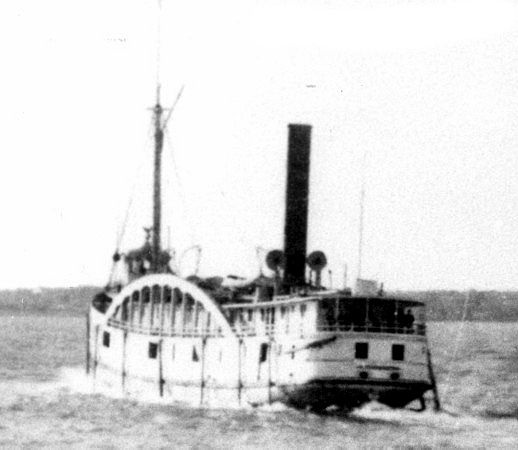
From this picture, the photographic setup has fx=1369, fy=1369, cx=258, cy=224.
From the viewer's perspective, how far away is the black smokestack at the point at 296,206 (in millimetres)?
61000

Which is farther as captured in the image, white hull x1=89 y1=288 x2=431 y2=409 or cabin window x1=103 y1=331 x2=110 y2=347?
cabin window x1=103 y1=331 x2=110 y2=347

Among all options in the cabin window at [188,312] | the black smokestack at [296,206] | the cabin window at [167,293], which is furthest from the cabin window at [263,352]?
the cabin window at [167,293]

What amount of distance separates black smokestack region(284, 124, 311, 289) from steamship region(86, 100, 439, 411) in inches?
1.8

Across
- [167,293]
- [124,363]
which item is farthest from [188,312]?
[167,293]

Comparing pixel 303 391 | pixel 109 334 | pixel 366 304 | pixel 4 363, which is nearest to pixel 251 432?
pixel 303 391

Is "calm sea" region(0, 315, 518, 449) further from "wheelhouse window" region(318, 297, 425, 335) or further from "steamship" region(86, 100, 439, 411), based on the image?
"wheelhouse window" region(318, 297, 425, 335)

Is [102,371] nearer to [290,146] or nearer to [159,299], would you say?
[159,299]

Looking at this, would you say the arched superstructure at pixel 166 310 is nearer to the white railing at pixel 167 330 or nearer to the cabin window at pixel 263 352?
the white railing at pixel 167 330

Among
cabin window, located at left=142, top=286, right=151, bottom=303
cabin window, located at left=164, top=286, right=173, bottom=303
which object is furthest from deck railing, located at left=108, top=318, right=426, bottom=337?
cabin window, located at left=164, top=286, right=173, bottom=303

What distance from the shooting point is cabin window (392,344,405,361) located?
176 ft

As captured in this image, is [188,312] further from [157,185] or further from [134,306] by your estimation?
[157,185]

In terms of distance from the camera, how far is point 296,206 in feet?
202

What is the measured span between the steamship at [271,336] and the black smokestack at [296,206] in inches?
1.8

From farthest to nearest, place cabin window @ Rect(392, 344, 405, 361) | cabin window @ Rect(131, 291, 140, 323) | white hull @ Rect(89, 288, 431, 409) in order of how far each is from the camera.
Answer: cabin window @ Rect(131, 291, 140, 323) → cabin window @ Rect(392, 344, 405, 361) → white hull @ Rect(89, 288, 431, 409)
